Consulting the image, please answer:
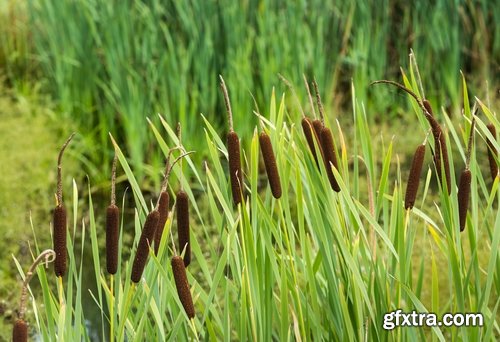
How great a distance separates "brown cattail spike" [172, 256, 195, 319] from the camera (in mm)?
1596

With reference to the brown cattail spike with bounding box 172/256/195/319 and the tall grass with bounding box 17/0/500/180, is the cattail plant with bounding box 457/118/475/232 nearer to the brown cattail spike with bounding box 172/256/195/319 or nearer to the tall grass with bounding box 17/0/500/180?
the brown cattail spike with bounding box 172/256/195/319

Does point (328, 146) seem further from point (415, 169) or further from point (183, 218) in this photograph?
point (183, 218)

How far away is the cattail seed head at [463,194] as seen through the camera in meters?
1.74

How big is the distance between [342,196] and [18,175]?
3301 millimetres

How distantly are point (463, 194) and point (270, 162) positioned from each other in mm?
353

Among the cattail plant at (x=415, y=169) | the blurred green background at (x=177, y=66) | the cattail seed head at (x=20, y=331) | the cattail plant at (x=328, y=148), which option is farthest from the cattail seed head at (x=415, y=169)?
the blurred green background at (x=177, y=66)

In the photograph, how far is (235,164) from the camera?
68.6 inches

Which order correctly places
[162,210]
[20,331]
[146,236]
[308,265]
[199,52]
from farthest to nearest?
1. [199,52]
2. [308,265]
3. [162,210]
4. [146,236]
5. [20,331]

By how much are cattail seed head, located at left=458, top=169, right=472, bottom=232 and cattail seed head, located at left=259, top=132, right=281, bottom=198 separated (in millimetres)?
328

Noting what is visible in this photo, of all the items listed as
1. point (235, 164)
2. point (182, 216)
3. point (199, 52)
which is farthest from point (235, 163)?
point (199, 52)

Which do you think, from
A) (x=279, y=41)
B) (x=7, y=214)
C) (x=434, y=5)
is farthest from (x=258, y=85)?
(x=7, y=214)

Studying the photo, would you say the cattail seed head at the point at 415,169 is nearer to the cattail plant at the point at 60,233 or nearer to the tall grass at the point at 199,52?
the cattail plant at the point at 60,233

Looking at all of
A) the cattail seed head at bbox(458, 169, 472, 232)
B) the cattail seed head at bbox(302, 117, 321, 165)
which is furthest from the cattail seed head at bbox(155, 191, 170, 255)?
the cattail seed head at bbox(458, 169, 472, 232)

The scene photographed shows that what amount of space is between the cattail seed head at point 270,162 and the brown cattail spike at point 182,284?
256 millimetres
